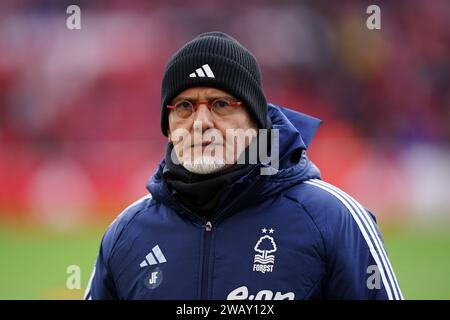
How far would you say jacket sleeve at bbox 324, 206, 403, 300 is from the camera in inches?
75.1

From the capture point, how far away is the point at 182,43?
9250 millimetres

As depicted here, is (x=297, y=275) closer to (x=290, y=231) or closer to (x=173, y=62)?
(x=290, y=231)

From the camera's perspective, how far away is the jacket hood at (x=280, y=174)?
6.75 feet

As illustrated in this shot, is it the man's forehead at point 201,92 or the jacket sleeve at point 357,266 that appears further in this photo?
the man's forehead at point 201,92

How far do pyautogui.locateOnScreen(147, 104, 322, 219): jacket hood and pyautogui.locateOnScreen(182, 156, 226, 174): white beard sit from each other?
0.09m

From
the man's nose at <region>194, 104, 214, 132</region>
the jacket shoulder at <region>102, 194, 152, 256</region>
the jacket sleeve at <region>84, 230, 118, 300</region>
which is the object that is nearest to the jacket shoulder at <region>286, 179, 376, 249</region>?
the man's nose at <region>194, 104, 214, 132</region>

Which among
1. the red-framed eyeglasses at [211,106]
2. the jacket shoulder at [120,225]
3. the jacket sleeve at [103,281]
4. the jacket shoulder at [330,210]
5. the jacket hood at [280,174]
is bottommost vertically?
the jacket sleeve at [103,281]

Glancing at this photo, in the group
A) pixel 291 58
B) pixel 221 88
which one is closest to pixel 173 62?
pixel 221 88

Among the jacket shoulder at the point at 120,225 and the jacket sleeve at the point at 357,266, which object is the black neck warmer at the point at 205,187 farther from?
the jacket sleeve at the point at 357,266

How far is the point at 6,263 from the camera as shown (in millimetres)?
7293

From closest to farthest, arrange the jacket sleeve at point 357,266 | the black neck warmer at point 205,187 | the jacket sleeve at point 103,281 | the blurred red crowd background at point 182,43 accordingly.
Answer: the jacket sleeve at point 357,266
the black neck warmer at point 205,187
the jacket sleeve at point 103,281
the blurred red crowd background at point 182,43

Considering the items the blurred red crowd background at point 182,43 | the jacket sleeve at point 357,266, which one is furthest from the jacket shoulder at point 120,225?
the blurred red crowd background at point 182,43

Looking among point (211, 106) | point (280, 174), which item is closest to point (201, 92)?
point (211, 106)

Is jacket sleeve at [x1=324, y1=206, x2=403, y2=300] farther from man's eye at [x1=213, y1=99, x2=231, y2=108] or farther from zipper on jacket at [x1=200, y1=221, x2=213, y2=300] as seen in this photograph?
man's eye at [x1=213, y1=99, x2=231, y2=108]
